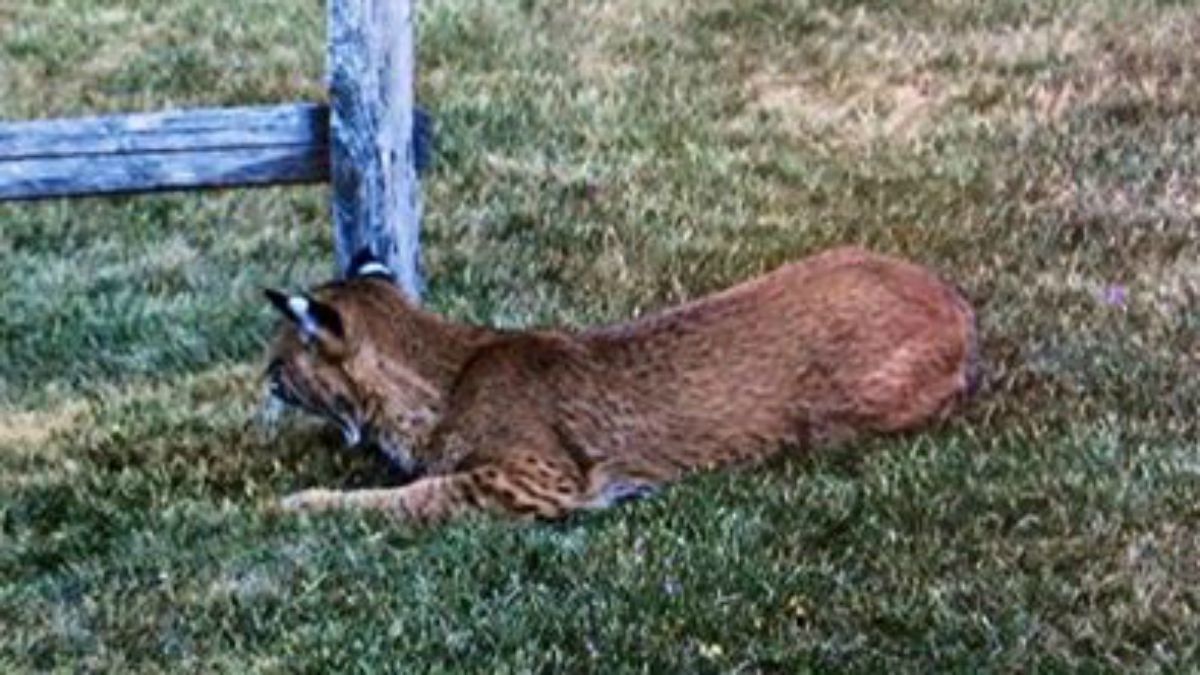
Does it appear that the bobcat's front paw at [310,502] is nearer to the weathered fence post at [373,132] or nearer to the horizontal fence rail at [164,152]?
the weathered fence post at [373,132]

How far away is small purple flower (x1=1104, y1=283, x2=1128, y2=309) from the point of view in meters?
8.25

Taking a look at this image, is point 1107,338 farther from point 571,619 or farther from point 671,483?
point 571,619

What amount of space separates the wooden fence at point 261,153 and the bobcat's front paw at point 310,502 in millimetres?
1385

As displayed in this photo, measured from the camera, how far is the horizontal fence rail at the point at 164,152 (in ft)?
26.1

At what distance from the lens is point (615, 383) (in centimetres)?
682

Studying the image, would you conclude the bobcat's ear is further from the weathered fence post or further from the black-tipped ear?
the weathered fence post

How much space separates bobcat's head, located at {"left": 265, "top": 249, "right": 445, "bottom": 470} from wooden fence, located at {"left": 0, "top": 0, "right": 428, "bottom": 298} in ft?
3.10

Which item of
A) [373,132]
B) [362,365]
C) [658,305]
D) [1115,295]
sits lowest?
[658,305]

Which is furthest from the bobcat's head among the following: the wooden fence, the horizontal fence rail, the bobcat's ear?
the horizontal fence rail

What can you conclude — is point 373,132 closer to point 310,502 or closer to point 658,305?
point 658,305

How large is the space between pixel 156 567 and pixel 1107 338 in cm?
315

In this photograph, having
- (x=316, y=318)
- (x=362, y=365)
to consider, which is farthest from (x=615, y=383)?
(x=316, y=318)

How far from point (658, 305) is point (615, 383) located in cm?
199

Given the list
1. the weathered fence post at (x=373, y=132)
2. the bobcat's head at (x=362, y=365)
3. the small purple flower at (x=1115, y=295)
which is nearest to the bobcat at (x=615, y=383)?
the bobcat's head at (x=362, y=365)
